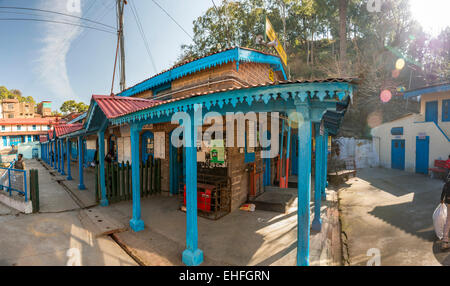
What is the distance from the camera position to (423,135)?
41.2 ft

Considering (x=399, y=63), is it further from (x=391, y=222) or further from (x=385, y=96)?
(x=391, y=222)

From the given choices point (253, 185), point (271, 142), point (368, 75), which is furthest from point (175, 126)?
point (368, 75)

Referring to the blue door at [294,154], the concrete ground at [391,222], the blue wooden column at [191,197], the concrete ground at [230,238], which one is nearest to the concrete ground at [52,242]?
the concrete ground at [230,238]

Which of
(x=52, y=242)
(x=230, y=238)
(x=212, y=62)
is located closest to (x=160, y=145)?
(x=212, y=62)

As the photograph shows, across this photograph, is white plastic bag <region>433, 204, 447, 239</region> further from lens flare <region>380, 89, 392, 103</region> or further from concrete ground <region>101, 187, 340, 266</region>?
lens flare <region>380, 89, 392, 103</region>

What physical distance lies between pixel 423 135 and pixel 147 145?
50.2 ft

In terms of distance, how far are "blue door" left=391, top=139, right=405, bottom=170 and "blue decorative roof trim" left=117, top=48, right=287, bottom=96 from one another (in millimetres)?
10284

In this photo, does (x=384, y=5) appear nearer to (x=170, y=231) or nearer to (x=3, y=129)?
(x=170, y=231)

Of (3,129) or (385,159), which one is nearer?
(385,159)

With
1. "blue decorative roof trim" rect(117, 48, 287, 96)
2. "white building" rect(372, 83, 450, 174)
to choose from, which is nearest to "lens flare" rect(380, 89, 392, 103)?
"white building" rect(372, 83, 450, 174)

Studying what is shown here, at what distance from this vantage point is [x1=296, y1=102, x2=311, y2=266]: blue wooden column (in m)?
2.97

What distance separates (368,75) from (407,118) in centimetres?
685

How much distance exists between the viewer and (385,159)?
1519 cm

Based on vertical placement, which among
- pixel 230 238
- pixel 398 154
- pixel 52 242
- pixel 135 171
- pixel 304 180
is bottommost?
pixel 230 238
